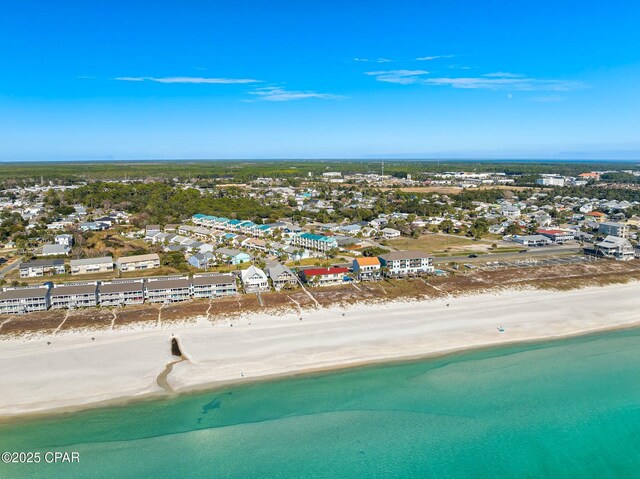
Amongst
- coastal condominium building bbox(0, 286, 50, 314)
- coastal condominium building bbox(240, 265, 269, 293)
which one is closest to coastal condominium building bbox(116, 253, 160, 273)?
coastal condominium building bbox(0, 286, 50, 314)

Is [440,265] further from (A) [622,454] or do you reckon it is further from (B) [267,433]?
(B) [267,433]

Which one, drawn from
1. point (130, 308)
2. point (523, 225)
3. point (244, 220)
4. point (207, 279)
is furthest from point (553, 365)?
point (244, 220)

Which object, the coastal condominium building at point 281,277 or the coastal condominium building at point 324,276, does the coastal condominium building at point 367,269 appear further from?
the coastal condominium building at point 281,277

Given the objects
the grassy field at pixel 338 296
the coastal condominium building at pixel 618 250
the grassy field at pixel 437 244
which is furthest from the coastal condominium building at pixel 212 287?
the coastal condominium building at pixel 618 250

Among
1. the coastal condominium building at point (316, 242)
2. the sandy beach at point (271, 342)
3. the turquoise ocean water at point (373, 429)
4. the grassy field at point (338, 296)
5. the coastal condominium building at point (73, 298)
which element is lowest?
the turquoise ocean water at point (373, 429)

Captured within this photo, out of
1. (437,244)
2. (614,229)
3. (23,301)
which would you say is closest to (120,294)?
(23,301)

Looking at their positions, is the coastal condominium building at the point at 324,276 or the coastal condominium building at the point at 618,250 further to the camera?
the coastal condominium building at the point at 618,250

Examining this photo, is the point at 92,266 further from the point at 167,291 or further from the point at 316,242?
the point at 316,242
